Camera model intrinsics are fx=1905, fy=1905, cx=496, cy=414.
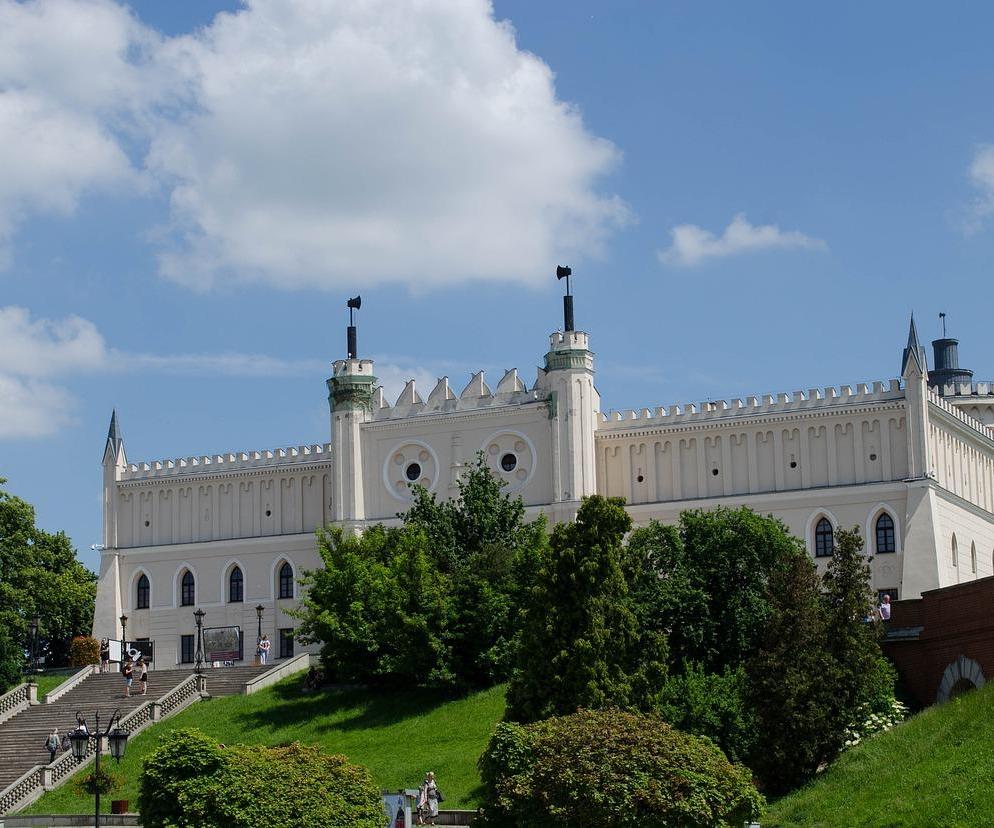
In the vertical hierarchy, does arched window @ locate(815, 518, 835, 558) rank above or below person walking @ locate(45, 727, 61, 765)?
above

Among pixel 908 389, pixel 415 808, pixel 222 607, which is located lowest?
pixel 415 808

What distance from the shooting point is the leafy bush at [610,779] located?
35.1 m

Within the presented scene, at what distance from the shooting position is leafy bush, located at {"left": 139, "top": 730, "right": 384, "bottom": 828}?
117 feet

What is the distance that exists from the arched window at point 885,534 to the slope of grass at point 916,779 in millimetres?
18853

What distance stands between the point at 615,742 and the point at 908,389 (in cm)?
2806

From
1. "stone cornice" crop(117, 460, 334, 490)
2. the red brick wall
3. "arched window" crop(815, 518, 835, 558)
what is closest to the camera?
the red brick wall

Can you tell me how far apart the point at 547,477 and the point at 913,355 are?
517 inches

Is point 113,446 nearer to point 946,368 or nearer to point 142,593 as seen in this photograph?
point 142,593

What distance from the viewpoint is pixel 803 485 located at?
6262 centimetres

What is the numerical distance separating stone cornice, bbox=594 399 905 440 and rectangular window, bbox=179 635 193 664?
17.6m

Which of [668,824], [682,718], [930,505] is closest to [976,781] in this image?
[668,824]

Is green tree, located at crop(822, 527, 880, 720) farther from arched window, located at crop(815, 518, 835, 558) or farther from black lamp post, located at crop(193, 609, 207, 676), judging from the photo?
black lamp post, located at crop(193, 609, 207, 676)

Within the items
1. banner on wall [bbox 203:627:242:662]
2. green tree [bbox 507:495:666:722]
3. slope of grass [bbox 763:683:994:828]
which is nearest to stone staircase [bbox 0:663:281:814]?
banner on wall [bbox 203:627:242:662]

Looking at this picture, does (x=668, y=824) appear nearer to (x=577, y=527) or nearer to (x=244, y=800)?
(x=244, y=800)
